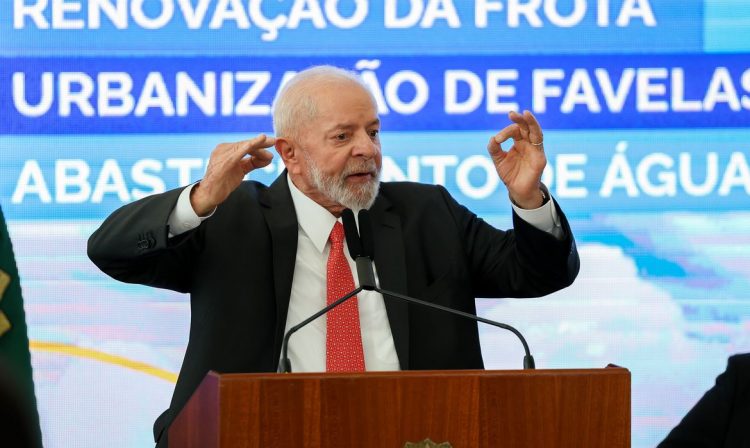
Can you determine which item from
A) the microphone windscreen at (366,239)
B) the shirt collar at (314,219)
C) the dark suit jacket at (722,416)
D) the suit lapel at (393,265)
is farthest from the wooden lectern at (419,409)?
the shirt collar at (314,219)

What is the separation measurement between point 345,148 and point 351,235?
472mm

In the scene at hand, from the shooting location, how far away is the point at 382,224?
9.38 ft

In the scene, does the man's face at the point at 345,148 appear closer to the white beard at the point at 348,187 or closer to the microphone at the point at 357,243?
the white beard at the point at 348,187

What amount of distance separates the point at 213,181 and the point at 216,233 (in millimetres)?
242

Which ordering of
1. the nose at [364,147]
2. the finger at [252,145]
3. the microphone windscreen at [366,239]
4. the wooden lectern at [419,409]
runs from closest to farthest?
the wooden lectern at [419,409], the microphone windscreen at [366,239], the finger at [252,145], the nose at [364,147]

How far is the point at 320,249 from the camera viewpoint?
279 centimetres

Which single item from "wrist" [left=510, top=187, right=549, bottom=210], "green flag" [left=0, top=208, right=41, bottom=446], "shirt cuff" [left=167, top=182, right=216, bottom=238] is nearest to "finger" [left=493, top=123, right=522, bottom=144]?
"wrist" [left=510, top=187, right=549, bottom=210]

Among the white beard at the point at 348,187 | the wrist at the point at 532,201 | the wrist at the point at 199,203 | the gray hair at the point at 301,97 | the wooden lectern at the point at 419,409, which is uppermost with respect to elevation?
the gray hair at the point at 301,97

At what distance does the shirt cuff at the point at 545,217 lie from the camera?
2.66m

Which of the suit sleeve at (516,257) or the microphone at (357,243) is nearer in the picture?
the microphone at (357,243)

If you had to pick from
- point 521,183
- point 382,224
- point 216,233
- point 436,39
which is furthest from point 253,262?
point 436,39

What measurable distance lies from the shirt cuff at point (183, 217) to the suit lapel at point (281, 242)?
227mm

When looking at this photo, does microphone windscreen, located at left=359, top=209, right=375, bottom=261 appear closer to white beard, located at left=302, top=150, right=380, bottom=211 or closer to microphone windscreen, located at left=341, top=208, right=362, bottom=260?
microphone windscreen, located at left=341, top=208, right=362, bottom=260

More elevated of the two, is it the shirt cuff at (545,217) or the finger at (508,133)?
the finger at (508,133)
